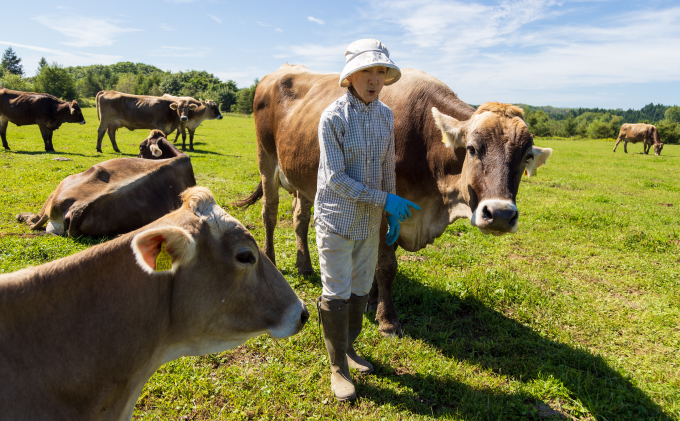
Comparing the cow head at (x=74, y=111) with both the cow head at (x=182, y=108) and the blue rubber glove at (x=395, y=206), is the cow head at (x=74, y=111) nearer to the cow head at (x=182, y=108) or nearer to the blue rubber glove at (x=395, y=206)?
the cow head at (x=182, y=108)

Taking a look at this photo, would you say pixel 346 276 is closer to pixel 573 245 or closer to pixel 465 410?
pixel 465 410

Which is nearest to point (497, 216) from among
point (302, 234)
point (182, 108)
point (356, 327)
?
point (356, 327)

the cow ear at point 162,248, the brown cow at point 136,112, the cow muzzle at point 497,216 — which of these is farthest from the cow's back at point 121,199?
the brown cow at point 136,112

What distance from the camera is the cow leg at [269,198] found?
244 inches

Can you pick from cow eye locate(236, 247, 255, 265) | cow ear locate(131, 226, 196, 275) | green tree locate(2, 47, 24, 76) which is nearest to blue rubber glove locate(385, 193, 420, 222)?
cow eye locate(236, 247, 255, 265)

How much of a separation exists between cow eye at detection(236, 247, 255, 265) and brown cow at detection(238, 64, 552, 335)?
6.59ft

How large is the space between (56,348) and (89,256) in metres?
0.46

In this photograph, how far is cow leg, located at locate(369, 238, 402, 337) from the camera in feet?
14.5

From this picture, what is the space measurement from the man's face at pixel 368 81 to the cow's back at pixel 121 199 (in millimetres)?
4209

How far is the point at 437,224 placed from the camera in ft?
14.6

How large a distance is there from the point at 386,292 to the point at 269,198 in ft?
8.83

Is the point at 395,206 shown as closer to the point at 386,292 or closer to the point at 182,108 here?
the point at 386,292

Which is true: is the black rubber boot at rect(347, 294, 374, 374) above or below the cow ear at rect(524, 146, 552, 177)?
below

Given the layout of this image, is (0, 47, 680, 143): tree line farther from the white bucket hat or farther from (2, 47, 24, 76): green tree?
the white bucket hat
